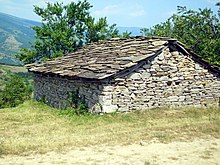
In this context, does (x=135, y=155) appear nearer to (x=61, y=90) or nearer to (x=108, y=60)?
(x=108, y=60)

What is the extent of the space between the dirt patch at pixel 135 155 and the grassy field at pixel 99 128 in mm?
412

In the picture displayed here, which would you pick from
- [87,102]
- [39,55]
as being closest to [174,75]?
[87,102]

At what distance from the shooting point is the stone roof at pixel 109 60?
14.1m

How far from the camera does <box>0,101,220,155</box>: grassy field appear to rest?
9586 mm

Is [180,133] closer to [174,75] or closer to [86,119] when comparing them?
[86,119]

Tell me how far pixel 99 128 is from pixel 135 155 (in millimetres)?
3179

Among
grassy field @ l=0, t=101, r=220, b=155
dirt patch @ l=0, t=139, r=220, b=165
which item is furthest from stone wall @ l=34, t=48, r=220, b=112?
dirt patch @ l=0, t=139, r=220, b=165

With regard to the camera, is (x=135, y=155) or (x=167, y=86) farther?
(x=167, y=86)

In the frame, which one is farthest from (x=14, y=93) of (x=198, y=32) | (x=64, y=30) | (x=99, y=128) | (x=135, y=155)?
(x=135, y=155)

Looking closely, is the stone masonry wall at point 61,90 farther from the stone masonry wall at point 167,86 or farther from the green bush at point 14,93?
the green bush at point 14,93

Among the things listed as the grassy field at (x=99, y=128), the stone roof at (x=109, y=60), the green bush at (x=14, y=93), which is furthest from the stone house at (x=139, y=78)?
the green bush at (x=14, y=93)

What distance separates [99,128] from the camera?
457 inches

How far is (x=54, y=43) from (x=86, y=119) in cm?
1874

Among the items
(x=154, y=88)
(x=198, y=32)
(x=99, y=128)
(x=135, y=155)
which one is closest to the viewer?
(x=135, y=155)
